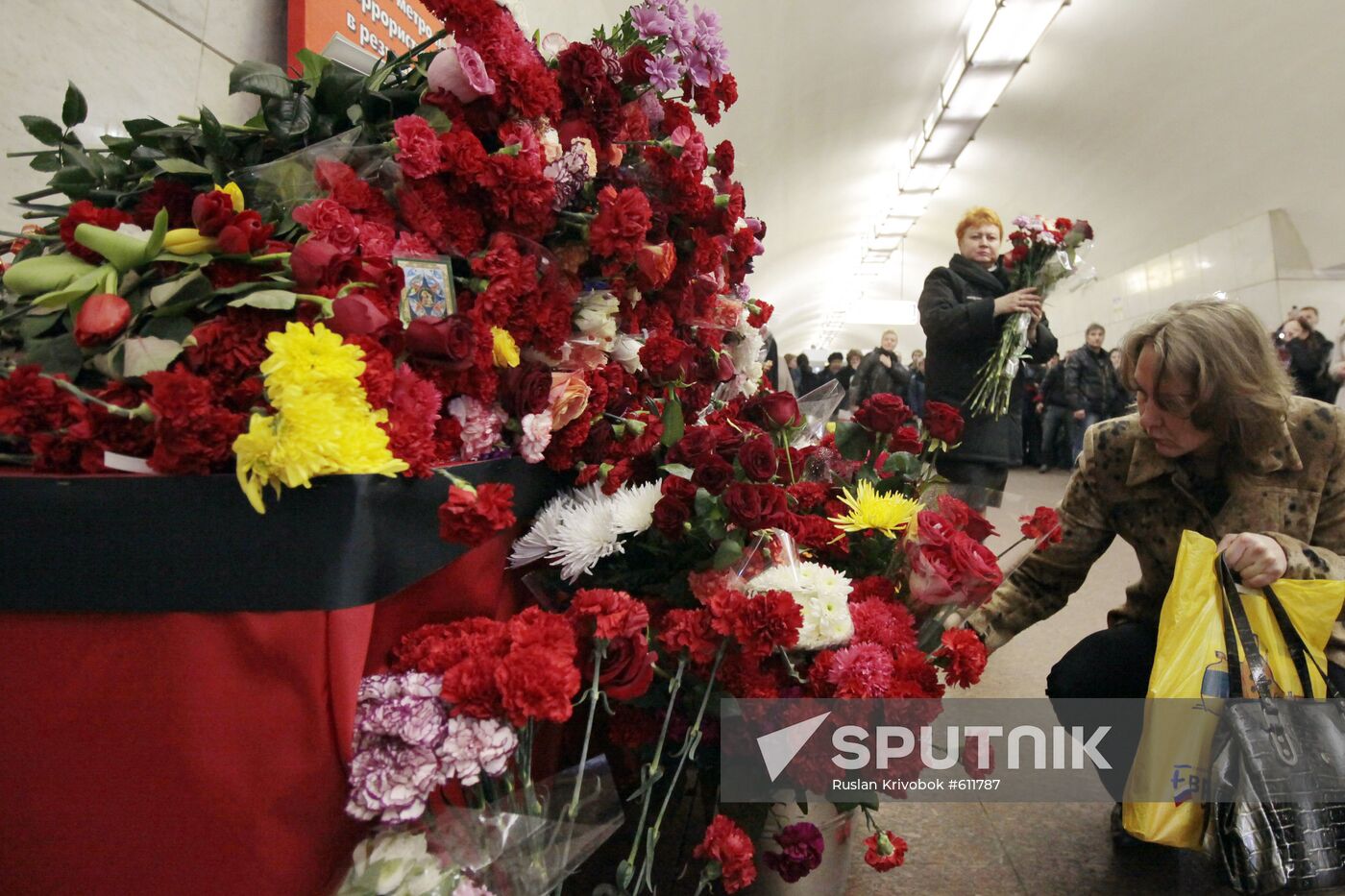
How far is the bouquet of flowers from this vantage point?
107 inches

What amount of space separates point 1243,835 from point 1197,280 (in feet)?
35.1

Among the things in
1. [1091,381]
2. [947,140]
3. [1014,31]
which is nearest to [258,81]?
[1014,31]

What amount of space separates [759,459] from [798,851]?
0.50 m

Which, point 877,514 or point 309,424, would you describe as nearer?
point 309,424

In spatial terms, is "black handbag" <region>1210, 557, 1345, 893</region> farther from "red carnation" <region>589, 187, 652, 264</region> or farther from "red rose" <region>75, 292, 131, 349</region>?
"red rose" <region>75, 292, 131, 349</region>

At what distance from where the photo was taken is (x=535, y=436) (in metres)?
1.07

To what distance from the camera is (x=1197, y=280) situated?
982 centimetres

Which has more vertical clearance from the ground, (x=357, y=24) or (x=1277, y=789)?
(x=357, y=24)

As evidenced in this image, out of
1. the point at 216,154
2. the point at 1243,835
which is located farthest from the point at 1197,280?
the point at 216,154

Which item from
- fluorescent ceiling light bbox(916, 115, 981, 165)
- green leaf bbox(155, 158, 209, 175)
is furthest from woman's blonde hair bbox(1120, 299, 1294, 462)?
fluorescent ceiling light bbox(916, 115, 981, 165)

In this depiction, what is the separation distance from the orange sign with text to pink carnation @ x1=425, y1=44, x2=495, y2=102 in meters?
0.74

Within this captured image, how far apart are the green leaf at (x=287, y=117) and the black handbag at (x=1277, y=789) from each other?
5.40 ft

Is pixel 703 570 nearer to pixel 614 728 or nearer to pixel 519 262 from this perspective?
pixel 614 728

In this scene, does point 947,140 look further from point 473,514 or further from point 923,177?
point 473,514
